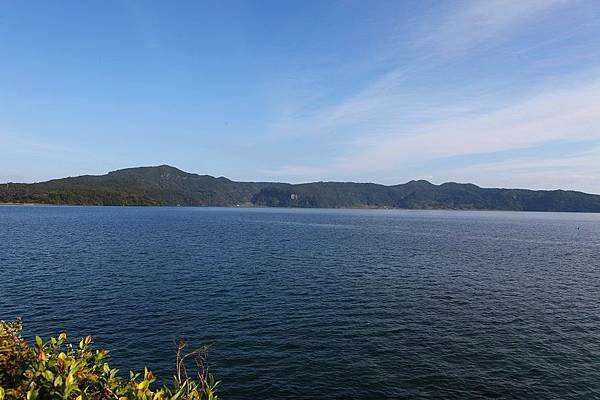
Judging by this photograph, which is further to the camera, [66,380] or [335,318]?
[335,318]

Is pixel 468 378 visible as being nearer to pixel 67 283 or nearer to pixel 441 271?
pixel 441 271

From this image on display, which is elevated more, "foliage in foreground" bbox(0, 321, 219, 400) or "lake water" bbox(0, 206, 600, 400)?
"foliage in foreground" bbox(0, 321, 219, 400)

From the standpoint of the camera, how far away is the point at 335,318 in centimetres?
4272

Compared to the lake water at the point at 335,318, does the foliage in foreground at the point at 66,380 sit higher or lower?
higher

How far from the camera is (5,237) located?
10769cm

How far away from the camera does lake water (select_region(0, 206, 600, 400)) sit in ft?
97.8

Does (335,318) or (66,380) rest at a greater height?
(66,380)

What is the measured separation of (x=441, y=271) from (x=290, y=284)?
30749 mm

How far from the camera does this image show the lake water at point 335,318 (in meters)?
29.8

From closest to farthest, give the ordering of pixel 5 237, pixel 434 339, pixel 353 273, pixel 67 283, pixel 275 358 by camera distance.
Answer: pixel 275 358
pixel 434 339
pixel 67 283
pixel 353 273
pixel 5 237

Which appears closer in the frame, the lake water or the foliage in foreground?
the foliage in foreground

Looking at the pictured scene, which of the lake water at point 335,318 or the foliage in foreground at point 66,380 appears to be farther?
the lake water at point 335,318

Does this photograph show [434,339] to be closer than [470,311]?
Yes

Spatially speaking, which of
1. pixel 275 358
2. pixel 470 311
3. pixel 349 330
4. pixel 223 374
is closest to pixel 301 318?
pixel 349 330
